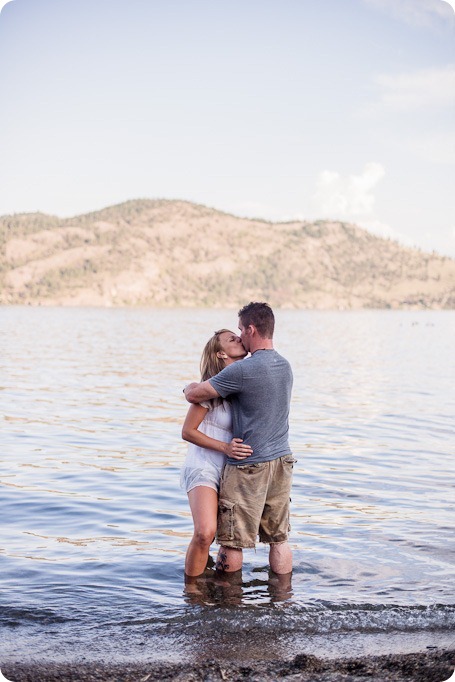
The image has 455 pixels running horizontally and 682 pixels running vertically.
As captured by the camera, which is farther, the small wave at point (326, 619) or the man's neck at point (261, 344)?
the man's neck at point (261, 344)

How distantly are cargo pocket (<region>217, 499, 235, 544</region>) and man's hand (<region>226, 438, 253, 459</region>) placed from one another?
451 mm

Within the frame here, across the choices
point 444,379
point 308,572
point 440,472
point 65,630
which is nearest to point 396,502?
point 440,472

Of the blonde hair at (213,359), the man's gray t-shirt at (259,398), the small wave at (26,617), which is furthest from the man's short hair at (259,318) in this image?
the small wave at (26,617)

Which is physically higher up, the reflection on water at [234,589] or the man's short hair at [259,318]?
the man's short hair at [259,318]

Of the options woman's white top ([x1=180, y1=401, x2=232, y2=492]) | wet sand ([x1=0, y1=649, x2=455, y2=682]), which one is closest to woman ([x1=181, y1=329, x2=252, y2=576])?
woman's white top ([x1=180, y1=401, x2=232, y2=492])

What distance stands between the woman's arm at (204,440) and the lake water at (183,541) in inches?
52.1

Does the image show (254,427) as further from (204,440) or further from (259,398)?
(204,440)

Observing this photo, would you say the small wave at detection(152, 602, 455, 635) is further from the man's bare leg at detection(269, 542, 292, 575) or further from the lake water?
the man's bare leg at detection(269, 542, 292, 575)

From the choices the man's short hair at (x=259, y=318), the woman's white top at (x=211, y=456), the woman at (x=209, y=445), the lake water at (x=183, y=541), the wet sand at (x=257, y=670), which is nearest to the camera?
the wet sand at (x=257, y=670)

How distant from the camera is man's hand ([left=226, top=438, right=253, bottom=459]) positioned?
732 cm

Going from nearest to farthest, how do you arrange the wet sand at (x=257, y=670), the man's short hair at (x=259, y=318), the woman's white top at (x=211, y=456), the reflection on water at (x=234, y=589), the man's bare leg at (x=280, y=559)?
the wet sand at (x=257, y=670) < the man's short hair at (x=259, y=318) < the woman's white top at (x=211, y=456) < the reflection on water at (x=234, y=589) < the man's bare leg at (x=280, y=559)

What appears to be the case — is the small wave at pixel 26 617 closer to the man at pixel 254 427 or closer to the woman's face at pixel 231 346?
the man at pixel 254 427

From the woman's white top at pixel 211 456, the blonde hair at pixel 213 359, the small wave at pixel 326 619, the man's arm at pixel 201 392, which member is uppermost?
the blonde hair at pixel 213 359

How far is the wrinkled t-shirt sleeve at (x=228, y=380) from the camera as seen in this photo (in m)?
7.14
